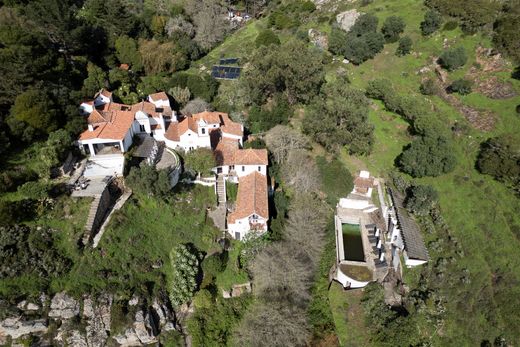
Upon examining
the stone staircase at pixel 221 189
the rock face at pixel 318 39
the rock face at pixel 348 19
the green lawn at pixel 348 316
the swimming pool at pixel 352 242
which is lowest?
the green lawn at pixel 348 316

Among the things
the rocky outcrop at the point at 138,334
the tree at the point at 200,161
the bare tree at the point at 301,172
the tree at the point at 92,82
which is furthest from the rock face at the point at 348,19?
the rocky outcrop at the point at 138,334

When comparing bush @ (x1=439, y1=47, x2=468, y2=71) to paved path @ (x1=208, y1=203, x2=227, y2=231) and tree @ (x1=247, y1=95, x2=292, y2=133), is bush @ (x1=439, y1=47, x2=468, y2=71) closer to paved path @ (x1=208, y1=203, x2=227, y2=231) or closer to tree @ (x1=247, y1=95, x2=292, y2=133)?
tree @ (x1=247, y1=95, x2=292, y2=133)

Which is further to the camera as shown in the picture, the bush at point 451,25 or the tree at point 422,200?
the bush at point 451,25

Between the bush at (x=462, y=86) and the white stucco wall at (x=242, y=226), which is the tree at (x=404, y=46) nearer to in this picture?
the bush at (x=462, y=86)

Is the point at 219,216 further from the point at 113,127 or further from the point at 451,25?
the point at 451,25

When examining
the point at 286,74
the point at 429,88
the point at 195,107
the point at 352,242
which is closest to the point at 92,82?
the point at 195,107

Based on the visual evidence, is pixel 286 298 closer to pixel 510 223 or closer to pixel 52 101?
pixel 510 223

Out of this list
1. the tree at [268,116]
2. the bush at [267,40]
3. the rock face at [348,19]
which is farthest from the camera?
the rock face at [348,19]
